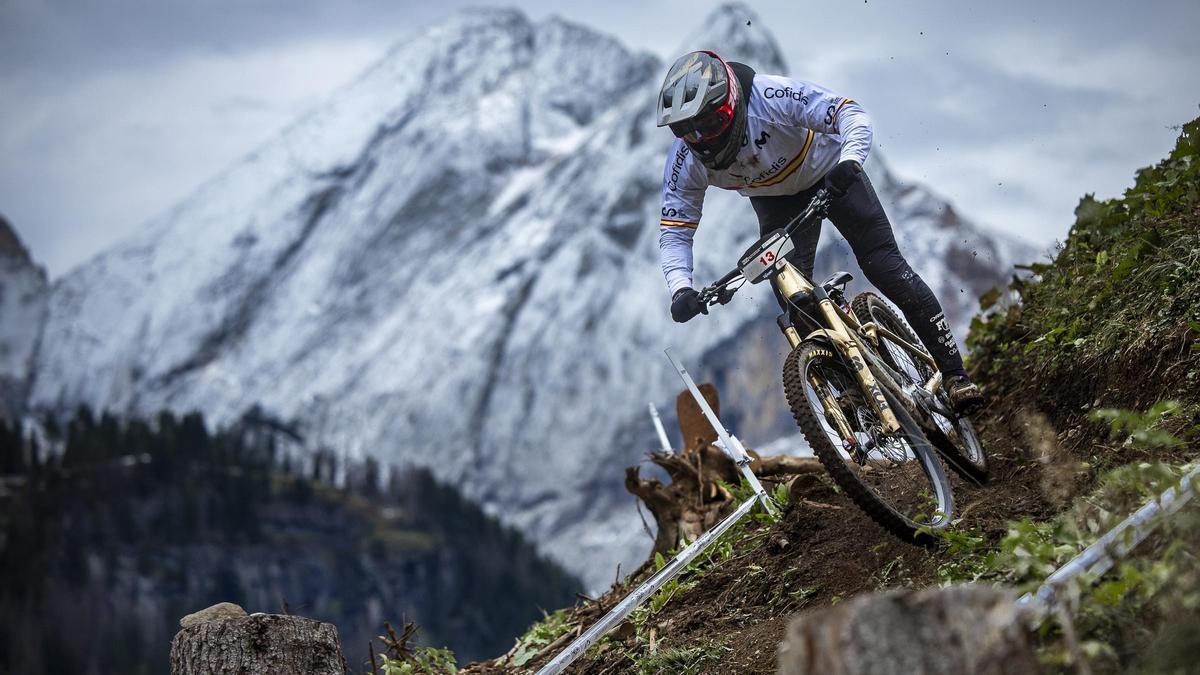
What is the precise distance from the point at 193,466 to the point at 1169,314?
19487cm

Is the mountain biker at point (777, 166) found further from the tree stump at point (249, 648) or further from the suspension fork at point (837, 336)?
the tree stump at point (249, 648)

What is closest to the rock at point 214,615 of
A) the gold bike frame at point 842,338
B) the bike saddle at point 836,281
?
the gold bike frame at point 842,338

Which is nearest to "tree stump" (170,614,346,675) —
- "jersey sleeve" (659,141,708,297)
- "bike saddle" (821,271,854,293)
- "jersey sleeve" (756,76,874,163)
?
"jersey sleeve" (659,141,708,297)

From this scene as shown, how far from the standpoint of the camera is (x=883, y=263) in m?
8.36

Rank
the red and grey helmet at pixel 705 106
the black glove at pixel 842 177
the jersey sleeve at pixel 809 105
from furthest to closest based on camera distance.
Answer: the jersey sleeve at pixel 809 105, the red and grey helmet at pixel 705 106, the black glove at pixel 842 177

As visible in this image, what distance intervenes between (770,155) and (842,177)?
1137 millimetres

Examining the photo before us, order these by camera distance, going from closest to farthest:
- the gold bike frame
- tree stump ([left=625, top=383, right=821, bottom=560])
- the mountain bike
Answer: the mountain bike < the gold bike frame < tree stump ([left=625, top=383, right=821, bottom=560])

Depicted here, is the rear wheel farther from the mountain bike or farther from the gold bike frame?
the gold bike frame

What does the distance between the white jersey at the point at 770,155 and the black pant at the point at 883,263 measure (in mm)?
317

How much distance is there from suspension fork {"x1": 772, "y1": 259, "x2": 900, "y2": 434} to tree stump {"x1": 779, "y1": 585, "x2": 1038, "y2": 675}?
3801mm

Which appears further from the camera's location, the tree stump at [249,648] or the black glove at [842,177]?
the black glove at [842,177]

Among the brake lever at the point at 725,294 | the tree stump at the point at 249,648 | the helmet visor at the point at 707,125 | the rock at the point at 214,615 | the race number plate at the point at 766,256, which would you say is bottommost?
the tree stump at the point at 249,648

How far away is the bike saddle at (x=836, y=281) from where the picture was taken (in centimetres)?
774

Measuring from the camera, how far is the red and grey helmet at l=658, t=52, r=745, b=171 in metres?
7.80
